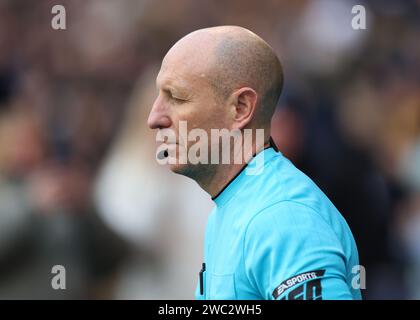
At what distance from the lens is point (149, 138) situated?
7605 millimetres

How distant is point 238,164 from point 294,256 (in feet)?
2.15

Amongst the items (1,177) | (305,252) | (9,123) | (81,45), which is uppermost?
(81,45)

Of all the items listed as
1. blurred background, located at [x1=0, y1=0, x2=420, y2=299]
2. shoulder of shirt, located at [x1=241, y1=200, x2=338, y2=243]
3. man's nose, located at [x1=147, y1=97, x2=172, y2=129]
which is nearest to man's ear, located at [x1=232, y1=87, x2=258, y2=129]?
man's nose, located at [x1=147, y1=97, x2=172, y2=129]

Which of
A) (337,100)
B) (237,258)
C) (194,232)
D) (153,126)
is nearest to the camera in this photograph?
(237,258)

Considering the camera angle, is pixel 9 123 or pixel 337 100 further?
pixel 337 100

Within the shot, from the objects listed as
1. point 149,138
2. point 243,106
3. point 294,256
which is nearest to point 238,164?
point 243,106

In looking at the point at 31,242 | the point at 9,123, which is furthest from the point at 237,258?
the point at 9,123

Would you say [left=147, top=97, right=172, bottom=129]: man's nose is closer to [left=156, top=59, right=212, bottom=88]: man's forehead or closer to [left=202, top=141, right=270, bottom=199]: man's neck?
[left=156, top=59, right=212, bottom=88]: man's forehead

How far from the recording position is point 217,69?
3807 millimetres

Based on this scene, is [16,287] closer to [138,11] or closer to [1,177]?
[1,177]

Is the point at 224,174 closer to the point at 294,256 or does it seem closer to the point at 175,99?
the point at 175,99

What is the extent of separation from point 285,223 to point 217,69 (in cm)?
70

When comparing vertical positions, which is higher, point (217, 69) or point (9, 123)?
point (9, 123)

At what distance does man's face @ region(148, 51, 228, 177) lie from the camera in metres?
3.81
